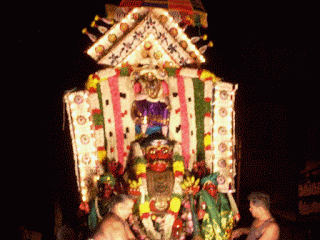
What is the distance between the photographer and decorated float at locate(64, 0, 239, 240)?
559cm

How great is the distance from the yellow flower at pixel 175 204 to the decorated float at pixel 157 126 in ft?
0.05

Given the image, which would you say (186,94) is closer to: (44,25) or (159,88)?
(159,88)

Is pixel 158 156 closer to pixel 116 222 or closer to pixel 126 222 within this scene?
pixel 126 222

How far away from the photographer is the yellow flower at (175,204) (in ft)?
18.2

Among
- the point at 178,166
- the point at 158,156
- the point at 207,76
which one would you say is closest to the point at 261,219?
the point at 178,166

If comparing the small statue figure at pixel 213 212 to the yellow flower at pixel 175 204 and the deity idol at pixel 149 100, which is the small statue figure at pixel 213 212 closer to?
the yellow flower at pixel 175 204

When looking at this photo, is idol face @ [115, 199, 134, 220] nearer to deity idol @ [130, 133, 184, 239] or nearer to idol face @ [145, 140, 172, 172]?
deity idol @ [130, 133, 184, 239]

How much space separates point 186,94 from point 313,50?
9.49 feet

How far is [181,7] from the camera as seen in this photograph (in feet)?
20.0

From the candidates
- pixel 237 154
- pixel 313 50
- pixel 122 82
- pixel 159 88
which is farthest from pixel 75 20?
pixel 313 50

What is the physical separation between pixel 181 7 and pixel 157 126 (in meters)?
2.15

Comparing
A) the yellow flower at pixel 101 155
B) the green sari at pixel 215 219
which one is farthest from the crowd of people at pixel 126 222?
the yellow flower at pixel 101 155

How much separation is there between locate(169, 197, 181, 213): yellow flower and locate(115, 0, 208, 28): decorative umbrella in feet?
10.5

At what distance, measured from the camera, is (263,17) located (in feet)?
24.3
